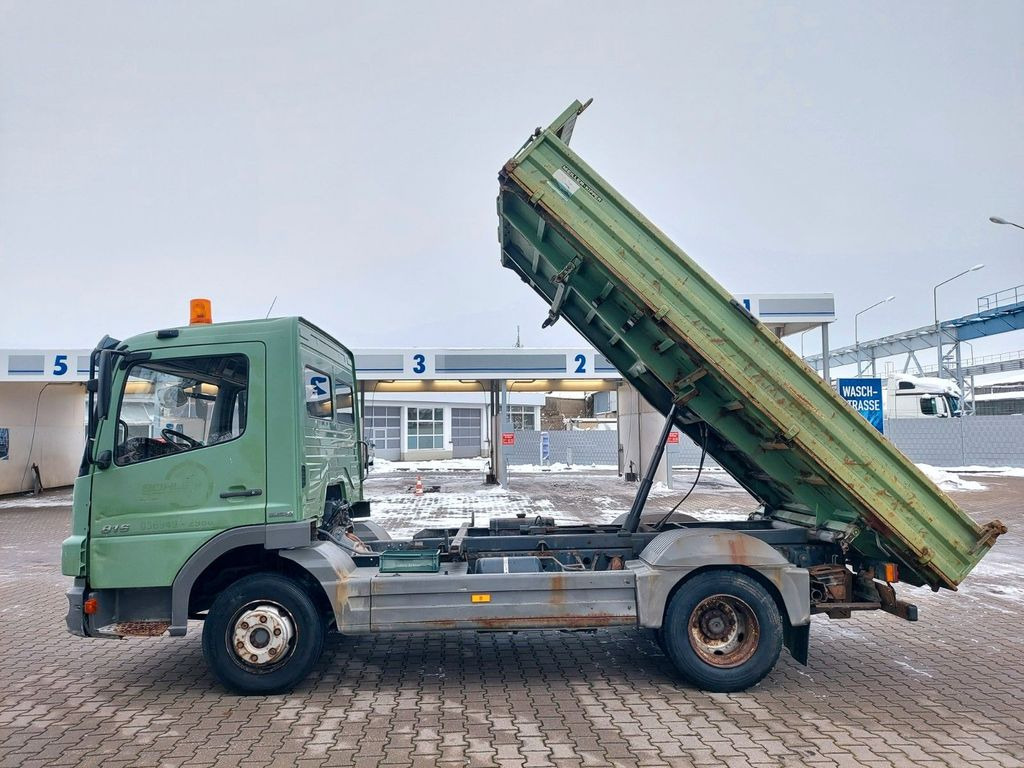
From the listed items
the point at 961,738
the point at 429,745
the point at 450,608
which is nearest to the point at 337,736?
the point at 429,745

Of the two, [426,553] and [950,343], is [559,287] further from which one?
[950,343]

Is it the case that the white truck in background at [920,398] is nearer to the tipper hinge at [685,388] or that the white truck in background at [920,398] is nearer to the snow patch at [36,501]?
the tipper hinge at [685,388]

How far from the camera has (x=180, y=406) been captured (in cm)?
505

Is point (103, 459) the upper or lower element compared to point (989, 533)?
upper

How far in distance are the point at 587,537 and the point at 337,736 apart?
248cm

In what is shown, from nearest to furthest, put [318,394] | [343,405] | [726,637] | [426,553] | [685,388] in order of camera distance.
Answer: [726,637], [426,553], [685,388], [318,394], [343,405]

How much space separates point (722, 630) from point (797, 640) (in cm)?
54

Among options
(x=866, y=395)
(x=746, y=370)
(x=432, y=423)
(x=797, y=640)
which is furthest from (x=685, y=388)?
(x=432, y=423)

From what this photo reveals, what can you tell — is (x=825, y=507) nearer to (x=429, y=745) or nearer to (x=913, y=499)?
(x=913, y=499)

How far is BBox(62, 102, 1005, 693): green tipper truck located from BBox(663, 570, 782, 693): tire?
1cm

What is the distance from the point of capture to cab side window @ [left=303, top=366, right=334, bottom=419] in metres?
5.23

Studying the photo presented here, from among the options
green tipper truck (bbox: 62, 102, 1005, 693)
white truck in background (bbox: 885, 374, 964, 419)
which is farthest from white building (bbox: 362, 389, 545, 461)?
green tipper truck (bbox: 62, 102, 1005, 693)

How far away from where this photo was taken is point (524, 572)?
5117 millimetres

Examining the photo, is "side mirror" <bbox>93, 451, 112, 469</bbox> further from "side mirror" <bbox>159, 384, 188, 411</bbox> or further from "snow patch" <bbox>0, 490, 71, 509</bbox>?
"snow patch" <bbox>0, 490, 71, 509</bbox>
